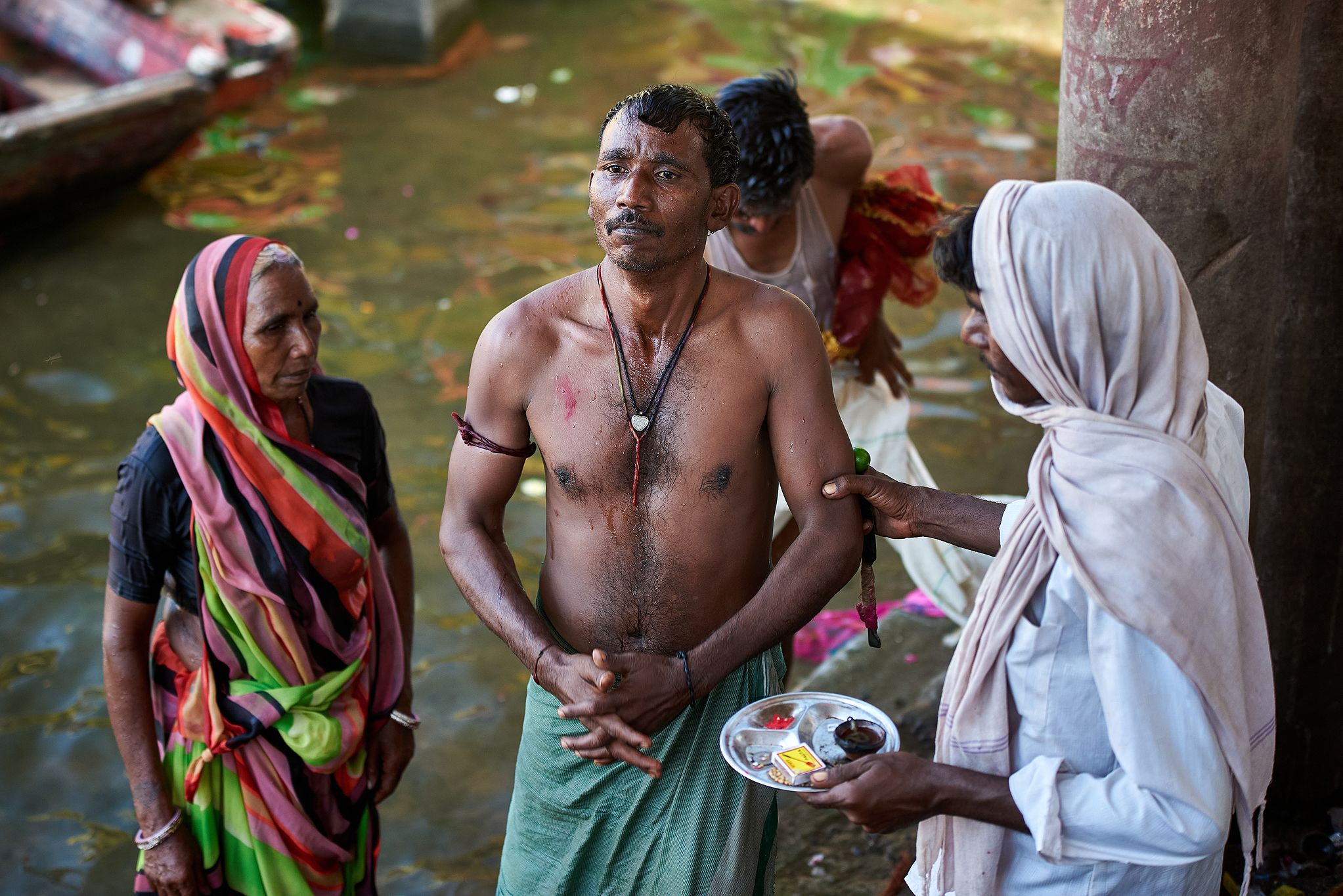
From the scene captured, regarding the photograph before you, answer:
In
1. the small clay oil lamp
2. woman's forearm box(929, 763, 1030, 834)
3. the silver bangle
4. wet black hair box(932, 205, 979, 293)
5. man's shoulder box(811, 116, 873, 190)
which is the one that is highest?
wet black hair box(932, 205, 979, 293)

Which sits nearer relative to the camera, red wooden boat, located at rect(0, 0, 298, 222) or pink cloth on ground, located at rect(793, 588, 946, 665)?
pink cloth on ground, located at rect(793, 588, 946, 665)

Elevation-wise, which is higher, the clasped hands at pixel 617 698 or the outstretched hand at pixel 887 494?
the outstretched hand at pixel 887 494

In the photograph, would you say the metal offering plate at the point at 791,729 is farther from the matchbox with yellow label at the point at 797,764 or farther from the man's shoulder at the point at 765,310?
the man's shoulder at the point at 765,310

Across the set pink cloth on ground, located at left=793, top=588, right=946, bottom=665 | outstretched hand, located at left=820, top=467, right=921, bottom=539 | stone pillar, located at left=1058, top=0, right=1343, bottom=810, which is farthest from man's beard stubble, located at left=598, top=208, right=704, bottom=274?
pink cloth on ground, located at left=793, top=588, right=946, bottom=665

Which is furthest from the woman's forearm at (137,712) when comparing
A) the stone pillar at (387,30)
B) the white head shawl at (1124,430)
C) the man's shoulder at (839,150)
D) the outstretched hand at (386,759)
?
the stone pillar at (387,30)

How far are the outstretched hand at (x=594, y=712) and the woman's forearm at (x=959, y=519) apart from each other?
74cm

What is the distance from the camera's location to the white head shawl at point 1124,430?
1999 mm

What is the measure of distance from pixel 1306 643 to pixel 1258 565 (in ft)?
0.86

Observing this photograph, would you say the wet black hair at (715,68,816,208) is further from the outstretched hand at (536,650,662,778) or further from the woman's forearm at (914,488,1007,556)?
the outstretched hand at (536,650,662,778)

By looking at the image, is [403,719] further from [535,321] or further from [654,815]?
[535,321]

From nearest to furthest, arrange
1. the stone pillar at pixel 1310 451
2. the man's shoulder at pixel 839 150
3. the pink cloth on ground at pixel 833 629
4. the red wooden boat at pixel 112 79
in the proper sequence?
1. the stone pillar at pixel 1310 451
2. the man's shoulder at pixel 839 150
3. the pink cloth on ground at pixel 833 629
4. the red wooden boat at pixel 112 79

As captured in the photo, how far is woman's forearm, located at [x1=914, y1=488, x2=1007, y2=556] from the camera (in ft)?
8.91

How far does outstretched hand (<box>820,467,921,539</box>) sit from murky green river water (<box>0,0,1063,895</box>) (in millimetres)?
2213

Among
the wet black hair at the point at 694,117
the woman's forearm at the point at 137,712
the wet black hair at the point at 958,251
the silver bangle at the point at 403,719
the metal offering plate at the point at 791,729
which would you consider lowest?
the silver bangle at the point at 403,719
